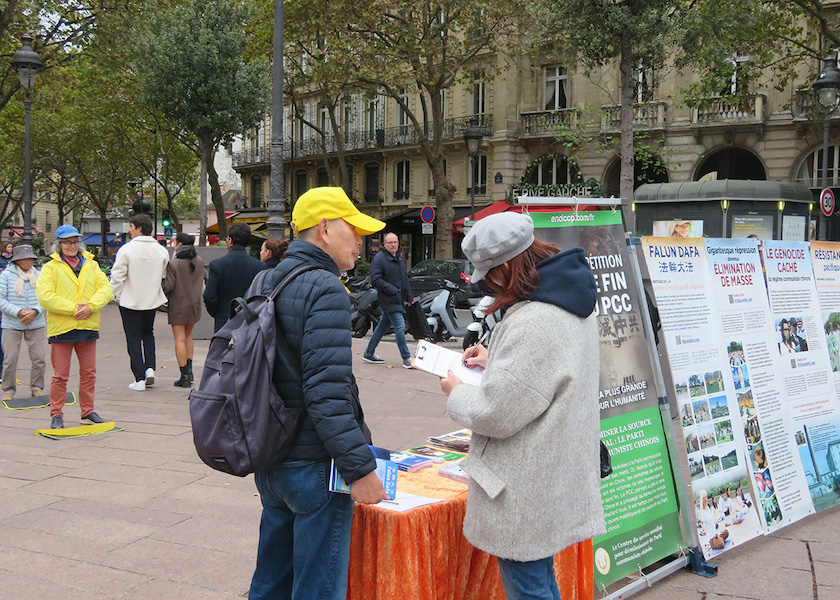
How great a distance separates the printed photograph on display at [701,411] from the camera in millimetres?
4094

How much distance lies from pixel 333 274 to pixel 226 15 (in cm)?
1460

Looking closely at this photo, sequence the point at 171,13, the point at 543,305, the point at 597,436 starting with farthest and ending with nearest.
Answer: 1. the point at 171,13
2. the point at 597,436
3. the point at 543,305

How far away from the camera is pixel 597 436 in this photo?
8.75ft

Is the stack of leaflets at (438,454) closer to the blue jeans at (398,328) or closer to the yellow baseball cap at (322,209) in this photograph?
the yellow baseball cap at (322,209)

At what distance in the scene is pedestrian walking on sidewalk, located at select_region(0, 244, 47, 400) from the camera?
26.9 feet

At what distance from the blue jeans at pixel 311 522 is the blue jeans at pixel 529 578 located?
0.54m

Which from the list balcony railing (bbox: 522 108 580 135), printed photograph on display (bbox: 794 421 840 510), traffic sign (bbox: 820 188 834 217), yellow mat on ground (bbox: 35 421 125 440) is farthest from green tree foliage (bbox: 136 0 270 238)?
balcony railing (bbox: 522 108 580 135)

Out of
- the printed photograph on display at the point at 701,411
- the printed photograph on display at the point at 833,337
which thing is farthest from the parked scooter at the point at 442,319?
the printed photograph on display at the point at 701,411

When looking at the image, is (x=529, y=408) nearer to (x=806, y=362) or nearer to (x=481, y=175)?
(x=806, y=362)

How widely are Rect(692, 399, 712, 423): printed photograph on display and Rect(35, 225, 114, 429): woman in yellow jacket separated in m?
4.87

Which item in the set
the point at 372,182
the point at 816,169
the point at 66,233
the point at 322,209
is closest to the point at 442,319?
the point at 66,233

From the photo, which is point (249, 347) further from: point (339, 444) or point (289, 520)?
point (289, 520)

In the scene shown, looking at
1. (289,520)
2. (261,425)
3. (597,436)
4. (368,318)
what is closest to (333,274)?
(261,425)

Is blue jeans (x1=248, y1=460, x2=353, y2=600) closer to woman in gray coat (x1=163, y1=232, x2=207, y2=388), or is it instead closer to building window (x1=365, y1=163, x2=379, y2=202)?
woman in gray coat (x1=163, y1=232, x2=207, y2=388)
